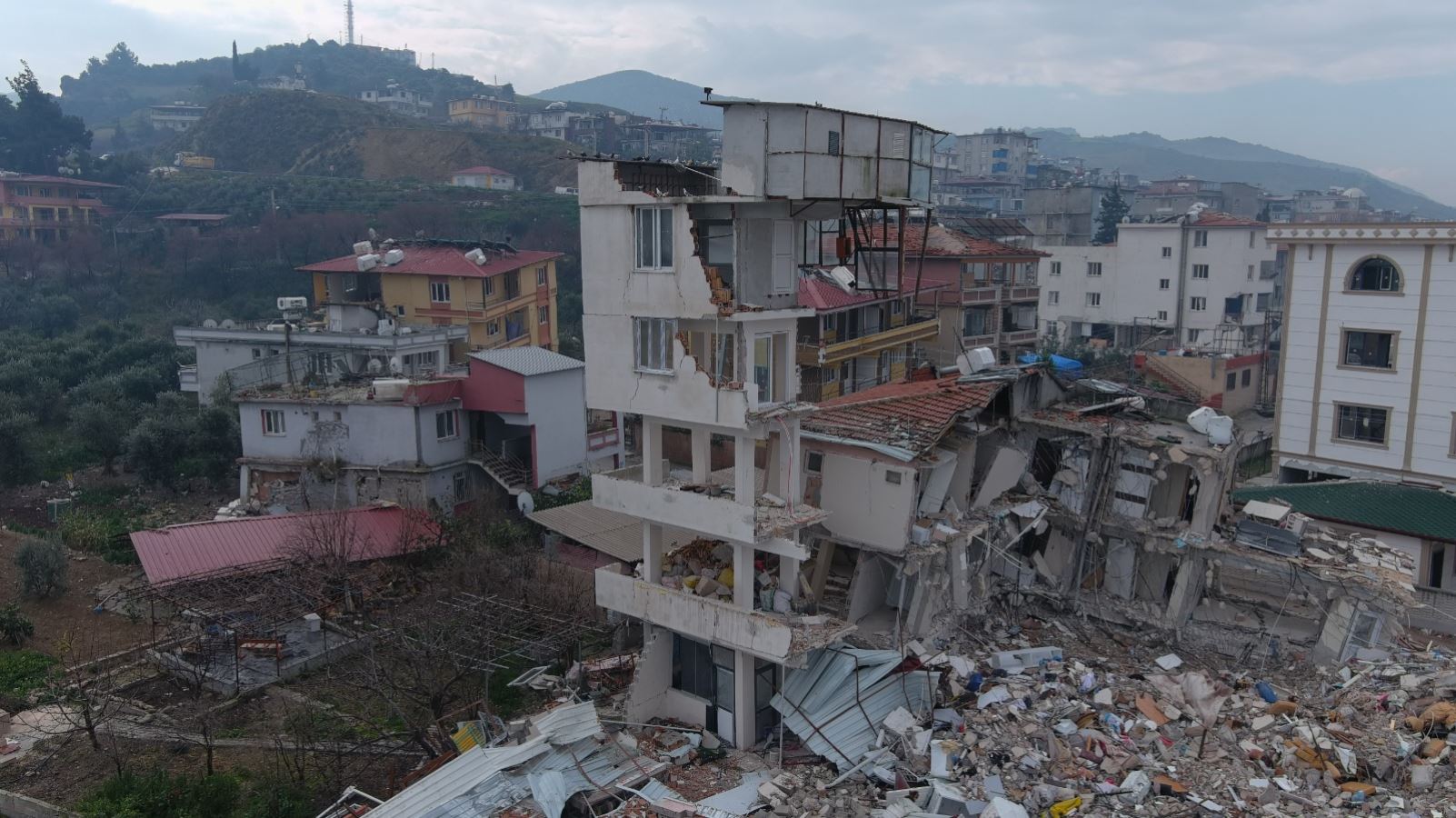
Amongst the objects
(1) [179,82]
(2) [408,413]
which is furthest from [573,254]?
(1) [179,82]

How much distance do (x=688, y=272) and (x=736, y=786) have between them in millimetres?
7944

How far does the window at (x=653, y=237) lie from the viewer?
17.0 m

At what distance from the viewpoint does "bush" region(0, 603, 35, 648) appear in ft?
73.8

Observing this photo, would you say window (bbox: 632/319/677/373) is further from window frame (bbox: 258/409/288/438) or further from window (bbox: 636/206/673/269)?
window frame (bbox: 258/409/288/438)

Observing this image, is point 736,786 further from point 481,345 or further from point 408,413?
point 481,345

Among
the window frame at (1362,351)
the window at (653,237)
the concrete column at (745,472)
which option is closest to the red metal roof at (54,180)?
the window at (653,237)

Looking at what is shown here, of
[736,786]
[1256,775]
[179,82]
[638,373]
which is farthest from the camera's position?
[179,82]

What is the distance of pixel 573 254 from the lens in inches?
2849

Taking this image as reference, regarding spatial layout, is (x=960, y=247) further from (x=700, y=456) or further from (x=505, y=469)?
(x=700, y=456)

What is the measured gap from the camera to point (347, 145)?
10800 cm

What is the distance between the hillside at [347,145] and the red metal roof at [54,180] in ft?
70.4

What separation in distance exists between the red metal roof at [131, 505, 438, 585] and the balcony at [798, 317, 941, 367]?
40.5 feet

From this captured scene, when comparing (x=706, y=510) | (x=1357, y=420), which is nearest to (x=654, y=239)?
(x=706, y=510)

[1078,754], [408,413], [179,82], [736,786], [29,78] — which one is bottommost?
[736,786]
